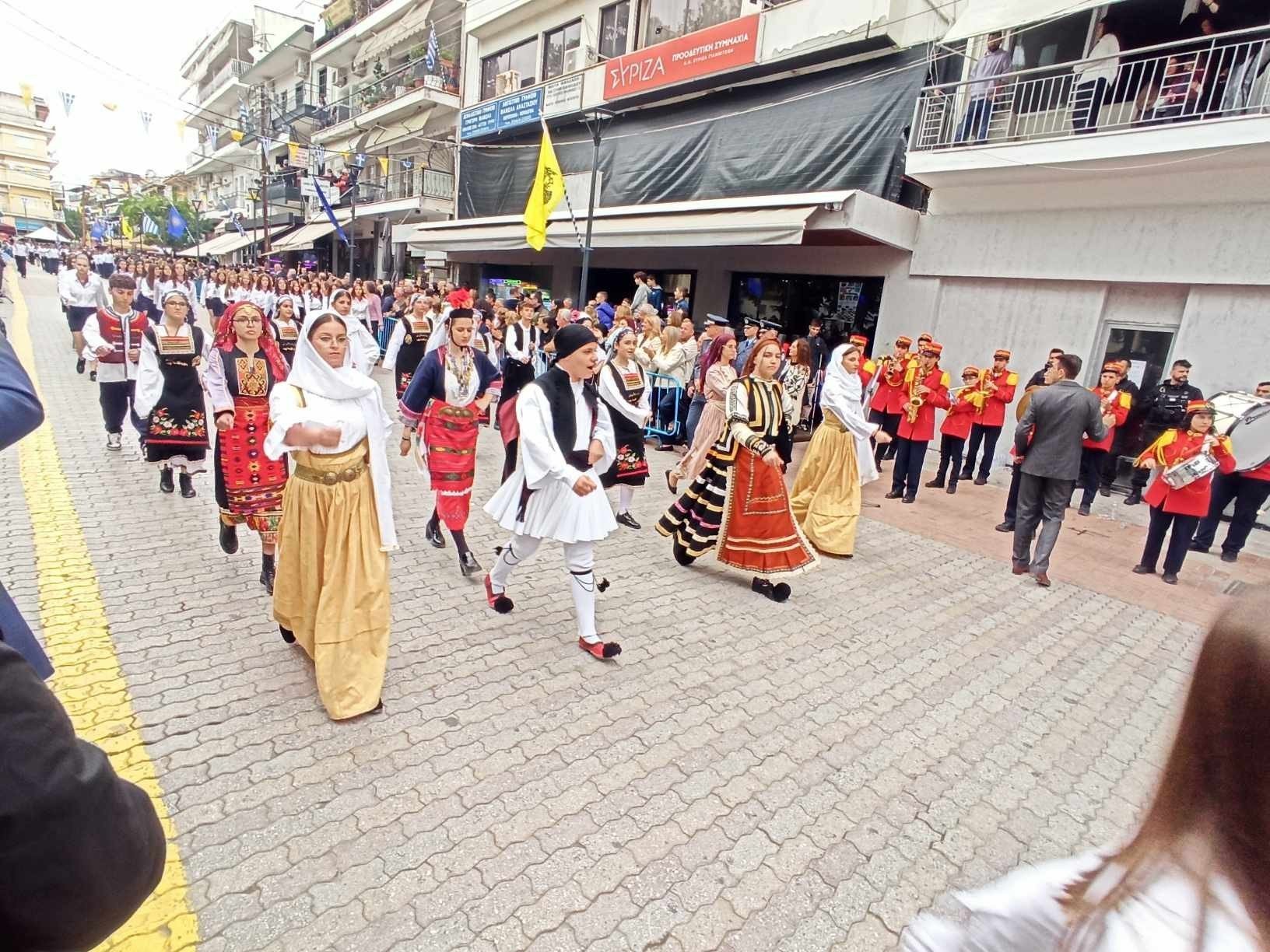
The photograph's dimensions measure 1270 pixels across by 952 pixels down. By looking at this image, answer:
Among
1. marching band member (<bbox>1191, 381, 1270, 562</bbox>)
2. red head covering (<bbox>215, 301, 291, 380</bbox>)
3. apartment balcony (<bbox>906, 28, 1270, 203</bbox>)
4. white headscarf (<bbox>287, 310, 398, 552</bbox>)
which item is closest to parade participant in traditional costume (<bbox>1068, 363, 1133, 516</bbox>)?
marching band member (<bbox>1191, 381, 1270, 562</bbox>)

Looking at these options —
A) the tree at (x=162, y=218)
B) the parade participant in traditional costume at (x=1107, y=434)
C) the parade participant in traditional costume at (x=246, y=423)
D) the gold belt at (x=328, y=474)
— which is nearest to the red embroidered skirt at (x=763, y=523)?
the gold belt at (x=328, y=474)

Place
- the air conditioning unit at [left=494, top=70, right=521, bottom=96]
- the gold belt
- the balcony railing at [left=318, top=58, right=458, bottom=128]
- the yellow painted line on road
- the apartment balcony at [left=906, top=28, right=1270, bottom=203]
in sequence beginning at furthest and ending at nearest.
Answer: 1. the balcony railing at [left=318, top=58, right=458, bottom=128]
2. the air conditioning unit at [left=494, top=70, right=521, bottom=96]
3. the apartment balcony at [left=906, top=28, right=1270, bottom=203]
4. the gold belt
5. the yellow painted line on road

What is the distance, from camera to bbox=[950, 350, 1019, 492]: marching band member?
27.8ft

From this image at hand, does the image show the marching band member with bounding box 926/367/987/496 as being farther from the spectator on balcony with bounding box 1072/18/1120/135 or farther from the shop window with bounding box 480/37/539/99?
the shop window with bounding box 480/37/539/99

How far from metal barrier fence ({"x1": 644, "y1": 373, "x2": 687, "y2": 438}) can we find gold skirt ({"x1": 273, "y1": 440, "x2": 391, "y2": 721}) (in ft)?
21.6

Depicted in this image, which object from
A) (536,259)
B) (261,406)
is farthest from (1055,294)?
(536,259)

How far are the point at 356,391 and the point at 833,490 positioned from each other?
428 centimetres

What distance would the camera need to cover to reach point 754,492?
5.04 meters

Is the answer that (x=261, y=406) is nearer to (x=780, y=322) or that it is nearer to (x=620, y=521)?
(x=620, y=521)

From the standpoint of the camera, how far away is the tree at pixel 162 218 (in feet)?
137

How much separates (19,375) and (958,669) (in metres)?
4.47

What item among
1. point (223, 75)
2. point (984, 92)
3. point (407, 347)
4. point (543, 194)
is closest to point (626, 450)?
point (407, 347)

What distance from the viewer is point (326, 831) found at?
2.52 meters

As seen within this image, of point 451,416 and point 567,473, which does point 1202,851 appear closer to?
point 567,473
